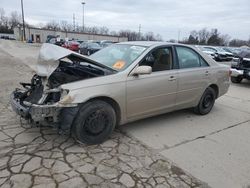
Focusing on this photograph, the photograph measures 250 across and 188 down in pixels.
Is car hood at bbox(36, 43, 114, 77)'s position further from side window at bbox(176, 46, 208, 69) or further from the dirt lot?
side window at bbox(176, 46, 208, 69)

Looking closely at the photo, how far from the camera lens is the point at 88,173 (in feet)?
9.55

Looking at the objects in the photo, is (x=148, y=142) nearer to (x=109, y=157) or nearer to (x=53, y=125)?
(x=109, y=157)

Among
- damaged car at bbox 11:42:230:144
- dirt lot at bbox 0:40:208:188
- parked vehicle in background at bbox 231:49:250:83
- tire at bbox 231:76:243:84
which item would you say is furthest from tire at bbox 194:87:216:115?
tire at bbox 231:76:243:84

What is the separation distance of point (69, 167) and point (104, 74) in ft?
4.75

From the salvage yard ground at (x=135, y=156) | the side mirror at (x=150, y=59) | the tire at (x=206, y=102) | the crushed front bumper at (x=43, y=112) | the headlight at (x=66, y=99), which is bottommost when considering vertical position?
the salvage yard ground at (x=135, y=156)

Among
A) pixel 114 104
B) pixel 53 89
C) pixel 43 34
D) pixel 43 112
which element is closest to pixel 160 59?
pixel 114 104

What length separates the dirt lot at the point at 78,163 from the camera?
9.05 ft

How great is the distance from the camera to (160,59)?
439 centimetres

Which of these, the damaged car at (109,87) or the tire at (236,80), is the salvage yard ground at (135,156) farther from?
the tire at (236,80)

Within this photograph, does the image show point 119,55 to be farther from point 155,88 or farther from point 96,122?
point 96,122

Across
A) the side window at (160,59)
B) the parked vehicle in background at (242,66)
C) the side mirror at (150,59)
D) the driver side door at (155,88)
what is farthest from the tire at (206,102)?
the parked vehicle in background at (242,66)

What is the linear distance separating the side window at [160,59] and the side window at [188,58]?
24 centimetres

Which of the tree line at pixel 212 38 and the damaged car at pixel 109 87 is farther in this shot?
the tree line at pixel 212 38

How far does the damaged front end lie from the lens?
323 cm
